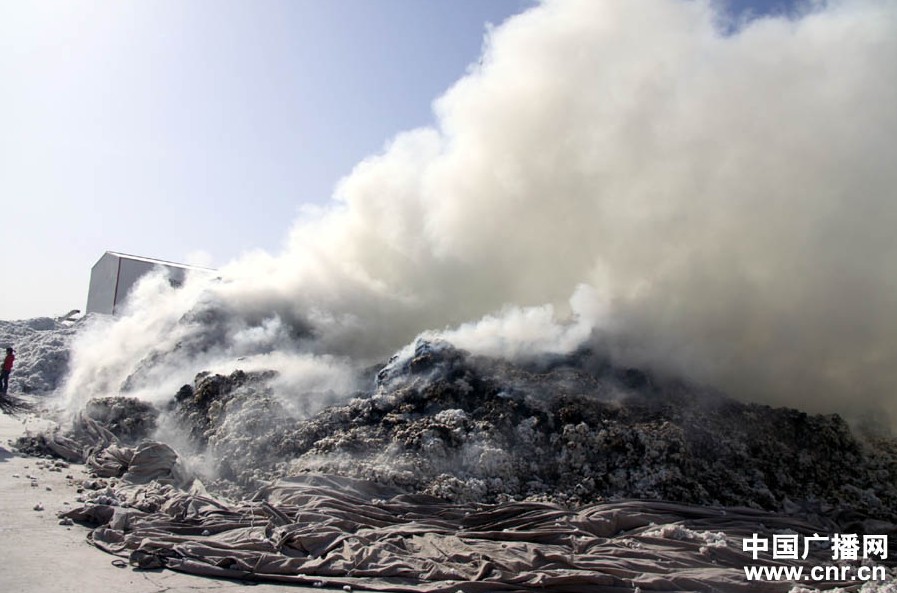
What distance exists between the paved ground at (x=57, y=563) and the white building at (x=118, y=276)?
18.1m

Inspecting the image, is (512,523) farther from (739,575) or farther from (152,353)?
(152,353)

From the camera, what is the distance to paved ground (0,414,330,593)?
5.55 meters

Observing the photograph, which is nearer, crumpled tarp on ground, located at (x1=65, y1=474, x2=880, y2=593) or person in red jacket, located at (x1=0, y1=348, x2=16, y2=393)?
crumpled tarp on ground, located at (x1=65, y1=474, x2=880, y2=593)

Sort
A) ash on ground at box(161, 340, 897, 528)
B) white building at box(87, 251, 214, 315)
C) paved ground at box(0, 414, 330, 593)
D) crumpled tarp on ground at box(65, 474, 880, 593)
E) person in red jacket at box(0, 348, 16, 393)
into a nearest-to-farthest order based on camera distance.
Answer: paved ground at box(0, 414, 330, 593), crumpled tarp on ground at box(65, 474, 880, 593), ash on ground at box(161, 340, 897, 528), person in red jacket at box(0, 348, 16, 393), white building at box(87, 251, 214, 315)

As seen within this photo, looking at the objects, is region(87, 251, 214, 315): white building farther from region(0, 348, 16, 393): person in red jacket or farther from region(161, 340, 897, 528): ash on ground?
region(161, 340, 897, 528): ash on ground

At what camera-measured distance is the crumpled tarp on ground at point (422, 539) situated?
612 centimetres

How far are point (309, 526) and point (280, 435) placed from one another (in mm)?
3351

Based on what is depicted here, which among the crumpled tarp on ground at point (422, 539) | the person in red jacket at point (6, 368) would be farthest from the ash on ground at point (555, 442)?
the person in red jacket at point (6, 368)

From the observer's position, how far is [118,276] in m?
25.9

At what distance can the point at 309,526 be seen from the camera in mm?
7129

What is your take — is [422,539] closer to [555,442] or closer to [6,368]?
[555,442]

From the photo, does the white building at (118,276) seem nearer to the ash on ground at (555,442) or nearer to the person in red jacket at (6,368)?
the person in red jacket at (6,368)

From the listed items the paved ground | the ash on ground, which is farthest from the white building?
the paved ground

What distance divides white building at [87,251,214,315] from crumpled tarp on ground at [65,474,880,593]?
18.8 m
